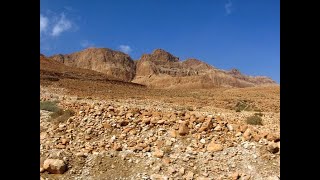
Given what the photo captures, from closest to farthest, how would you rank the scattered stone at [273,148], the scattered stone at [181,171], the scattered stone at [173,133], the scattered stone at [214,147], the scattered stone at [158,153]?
the scattered stone at [181,171] → the scattered stone at [273,148] → the scattered stone at [158,153] → the scattered stone at [214,147] → the scattered stone at [173,133]

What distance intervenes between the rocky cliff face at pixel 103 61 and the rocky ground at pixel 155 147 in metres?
82.2

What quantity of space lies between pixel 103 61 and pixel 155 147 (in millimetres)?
89407

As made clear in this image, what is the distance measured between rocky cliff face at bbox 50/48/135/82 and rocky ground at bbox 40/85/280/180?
82196 millimetres

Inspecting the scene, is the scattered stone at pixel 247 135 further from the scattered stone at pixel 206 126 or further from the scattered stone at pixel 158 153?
the scattered stone at pixel 158 153

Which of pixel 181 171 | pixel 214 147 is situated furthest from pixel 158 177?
pixel 214 147

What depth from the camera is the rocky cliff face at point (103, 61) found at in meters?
94.2

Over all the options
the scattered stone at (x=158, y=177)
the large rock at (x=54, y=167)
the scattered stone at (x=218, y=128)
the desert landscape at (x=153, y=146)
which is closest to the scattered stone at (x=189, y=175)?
the desert landscape at (x=153, y=146)

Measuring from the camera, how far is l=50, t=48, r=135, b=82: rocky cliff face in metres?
94.2

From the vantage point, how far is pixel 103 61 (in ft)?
319

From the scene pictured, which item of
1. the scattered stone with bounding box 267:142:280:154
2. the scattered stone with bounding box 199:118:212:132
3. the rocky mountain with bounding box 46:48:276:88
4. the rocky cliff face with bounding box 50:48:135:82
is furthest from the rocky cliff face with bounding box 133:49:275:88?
the scattered stone with bounding box 267:142:280:154

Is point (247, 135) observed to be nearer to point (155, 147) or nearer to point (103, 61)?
point (155, 147)
